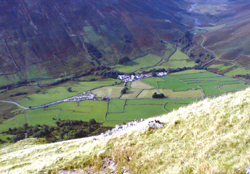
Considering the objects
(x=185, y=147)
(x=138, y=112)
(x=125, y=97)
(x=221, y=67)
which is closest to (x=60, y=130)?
(x=138, y=112)

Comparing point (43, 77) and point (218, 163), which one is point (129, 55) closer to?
point (43, 77)

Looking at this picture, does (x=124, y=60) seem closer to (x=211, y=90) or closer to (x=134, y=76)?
(x=134, y=76)

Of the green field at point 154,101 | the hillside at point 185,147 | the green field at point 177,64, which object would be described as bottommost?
the hillside at point 185,147

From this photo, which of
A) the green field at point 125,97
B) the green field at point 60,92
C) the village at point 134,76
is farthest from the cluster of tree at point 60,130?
the village at point 134,76

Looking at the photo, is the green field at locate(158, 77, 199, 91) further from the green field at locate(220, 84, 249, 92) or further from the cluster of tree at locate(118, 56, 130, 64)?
the cluster of tree at locate(118, 56, 130, 64)

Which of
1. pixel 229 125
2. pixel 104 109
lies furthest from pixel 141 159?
pixel 104 109

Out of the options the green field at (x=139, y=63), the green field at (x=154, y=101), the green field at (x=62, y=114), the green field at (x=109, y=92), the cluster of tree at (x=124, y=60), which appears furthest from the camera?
the cluster of tree at (x=124, y=60)

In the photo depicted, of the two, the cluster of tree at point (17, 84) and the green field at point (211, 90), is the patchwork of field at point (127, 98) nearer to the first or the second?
the green field at point (211, 90)
